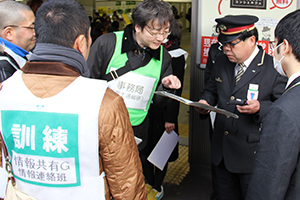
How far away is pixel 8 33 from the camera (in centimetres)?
224

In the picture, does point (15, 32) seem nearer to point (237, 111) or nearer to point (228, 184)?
point (237, 111)

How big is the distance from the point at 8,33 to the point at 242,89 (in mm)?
1771

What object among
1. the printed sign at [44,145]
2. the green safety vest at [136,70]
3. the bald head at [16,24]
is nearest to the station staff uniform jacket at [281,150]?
the printed sign at [44,145]

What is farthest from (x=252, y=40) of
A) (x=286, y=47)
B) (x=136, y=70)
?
(x=136, y=70)

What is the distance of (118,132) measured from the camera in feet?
4.41

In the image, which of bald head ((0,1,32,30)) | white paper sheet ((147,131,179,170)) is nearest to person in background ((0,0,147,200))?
bald head ((0,1,32,30))

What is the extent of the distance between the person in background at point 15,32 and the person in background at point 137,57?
485 millimetres

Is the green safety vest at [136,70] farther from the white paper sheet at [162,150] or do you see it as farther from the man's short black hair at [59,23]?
the man's short black hair at [59,23]

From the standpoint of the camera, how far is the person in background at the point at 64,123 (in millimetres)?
1289

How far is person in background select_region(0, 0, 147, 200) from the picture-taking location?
1.29 m

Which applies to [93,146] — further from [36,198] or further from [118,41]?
[118,41]

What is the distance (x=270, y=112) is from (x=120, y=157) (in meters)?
0.72

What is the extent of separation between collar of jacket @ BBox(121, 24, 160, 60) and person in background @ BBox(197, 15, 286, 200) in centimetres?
52

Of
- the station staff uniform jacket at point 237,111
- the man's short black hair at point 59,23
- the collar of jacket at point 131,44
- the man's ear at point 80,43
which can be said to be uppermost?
the man's short black hair at point 59,23
